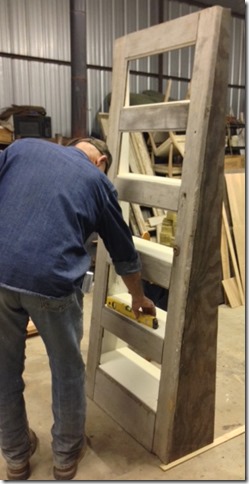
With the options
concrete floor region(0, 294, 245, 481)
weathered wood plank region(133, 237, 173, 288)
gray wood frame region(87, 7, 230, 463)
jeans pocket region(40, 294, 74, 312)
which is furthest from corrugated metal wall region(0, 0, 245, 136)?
jeans pocket region(40, 294, 74, 312)

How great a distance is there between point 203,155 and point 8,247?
0.79 meters

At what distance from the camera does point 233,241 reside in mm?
4035

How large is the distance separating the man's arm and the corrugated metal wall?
3849mm

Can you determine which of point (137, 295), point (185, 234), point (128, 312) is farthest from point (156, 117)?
point (128, 312)

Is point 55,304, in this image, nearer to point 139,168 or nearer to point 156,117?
point 156,117

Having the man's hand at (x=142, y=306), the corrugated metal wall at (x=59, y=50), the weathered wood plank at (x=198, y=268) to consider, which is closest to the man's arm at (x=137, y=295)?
the man's hand at (x=142, y=306)

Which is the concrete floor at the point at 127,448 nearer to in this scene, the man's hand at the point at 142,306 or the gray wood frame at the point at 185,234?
the gray wood frame at the point at 185,234

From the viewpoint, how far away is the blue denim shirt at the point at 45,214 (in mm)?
1486

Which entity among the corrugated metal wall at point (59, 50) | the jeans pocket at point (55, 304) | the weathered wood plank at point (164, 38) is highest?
the corrugated metal wall at point (59, 50)

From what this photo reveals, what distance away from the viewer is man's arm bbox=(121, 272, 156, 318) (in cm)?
182

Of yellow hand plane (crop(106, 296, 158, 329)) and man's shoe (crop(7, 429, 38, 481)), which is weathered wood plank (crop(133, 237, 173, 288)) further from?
man's shoe (crop(7, 429, 38, 481))

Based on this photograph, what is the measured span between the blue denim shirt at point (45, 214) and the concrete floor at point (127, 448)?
87cm

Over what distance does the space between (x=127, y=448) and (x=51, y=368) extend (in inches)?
23.7

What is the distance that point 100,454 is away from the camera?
1956mm
